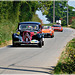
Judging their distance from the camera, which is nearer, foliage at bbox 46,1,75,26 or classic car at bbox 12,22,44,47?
classic car at bbox 12,22,44,47

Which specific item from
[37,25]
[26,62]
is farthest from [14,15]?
[26,62]

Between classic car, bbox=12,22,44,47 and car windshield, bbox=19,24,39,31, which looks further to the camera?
car windshield, bbox=19,24,39,31

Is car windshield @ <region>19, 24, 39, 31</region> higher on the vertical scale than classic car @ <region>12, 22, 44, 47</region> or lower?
higher

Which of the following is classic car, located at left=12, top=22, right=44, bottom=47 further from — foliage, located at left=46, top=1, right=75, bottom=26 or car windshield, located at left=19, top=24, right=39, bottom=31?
foliage, located at left=46, top=1, right=75, bottom=26

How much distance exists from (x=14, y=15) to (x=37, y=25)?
17.5 m

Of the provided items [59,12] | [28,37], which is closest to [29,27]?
[28,37]

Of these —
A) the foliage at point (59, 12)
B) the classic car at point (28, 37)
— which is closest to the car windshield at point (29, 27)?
the classic car at point (28, 37)

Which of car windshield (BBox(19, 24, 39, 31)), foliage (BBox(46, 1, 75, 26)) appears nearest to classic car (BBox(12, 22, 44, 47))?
car windshield (BBox(19, 24, 39, 31))

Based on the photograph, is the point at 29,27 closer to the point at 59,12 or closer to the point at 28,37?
the point at 28,37

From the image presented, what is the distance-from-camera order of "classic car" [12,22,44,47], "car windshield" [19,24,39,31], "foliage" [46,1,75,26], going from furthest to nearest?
1. "foliage" [46,1,75,26]
2. "car windshield" [19,24,39,31]
3. "classic car" [12,22,44,47]

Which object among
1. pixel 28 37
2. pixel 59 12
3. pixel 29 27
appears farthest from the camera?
pixel 59 12

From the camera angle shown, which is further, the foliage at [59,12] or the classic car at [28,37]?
the foliage at [59,12]

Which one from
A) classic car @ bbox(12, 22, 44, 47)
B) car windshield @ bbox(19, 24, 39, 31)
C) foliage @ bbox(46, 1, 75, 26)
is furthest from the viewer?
foliage @ bbox(46, 1, 75, 26)

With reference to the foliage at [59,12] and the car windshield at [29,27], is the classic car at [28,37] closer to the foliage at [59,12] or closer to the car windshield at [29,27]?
the car windshield at [29,27]
